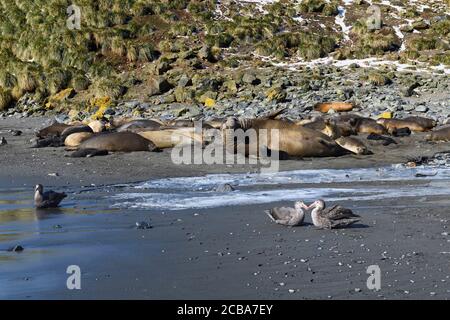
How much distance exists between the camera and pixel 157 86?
2434 centimetres

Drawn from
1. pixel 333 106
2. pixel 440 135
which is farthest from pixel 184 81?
pixel 440 135

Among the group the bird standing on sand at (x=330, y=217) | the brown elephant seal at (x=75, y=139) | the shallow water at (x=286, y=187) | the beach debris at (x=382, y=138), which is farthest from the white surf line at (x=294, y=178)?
the brown elephant seal at (x=75, y=139)

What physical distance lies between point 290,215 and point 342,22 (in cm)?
2431

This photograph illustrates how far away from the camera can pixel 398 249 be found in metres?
6.70

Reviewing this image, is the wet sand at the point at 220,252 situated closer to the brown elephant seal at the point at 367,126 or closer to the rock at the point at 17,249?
the rock at the point at 17,249

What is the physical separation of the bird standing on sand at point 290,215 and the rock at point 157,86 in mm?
16730

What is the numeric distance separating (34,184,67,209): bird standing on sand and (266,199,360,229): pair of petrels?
2.89 metres

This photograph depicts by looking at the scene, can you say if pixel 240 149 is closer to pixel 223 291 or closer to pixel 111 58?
pixel 223 291

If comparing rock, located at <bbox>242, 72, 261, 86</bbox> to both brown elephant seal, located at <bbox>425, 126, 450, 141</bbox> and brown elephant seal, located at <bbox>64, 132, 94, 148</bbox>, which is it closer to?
brown elephant seal, located at <bbox>64, 132, 94, 148</bbox>

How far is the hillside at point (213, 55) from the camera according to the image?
2269 cm

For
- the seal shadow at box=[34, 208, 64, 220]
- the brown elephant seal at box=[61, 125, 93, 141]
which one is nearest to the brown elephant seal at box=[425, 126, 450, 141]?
the brown elephant seal at box=[61, 125, 93, 141]

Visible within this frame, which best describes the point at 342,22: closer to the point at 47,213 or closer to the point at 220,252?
the point at 47,213
